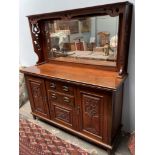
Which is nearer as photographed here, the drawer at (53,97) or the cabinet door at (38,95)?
Answer: the drawer at (53,97)

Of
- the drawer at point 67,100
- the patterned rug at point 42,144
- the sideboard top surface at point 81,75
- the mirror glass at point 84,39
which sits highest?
the mirror glass at point 84,39

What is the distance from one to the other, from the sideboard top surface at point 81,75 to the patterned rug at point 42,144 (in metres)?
0.83

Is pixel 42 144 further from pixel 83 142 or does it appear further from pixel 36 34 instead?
pixel 36 34

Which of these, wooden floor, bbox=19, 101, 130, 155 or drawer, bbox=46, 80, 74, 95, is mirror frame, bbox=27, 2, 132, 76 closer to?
drawer, bbox=46, 80, 74, 95

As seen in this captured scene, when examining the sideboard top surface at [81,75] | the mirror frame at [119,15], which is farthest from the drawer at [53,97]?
the mirror frame at [119,15]

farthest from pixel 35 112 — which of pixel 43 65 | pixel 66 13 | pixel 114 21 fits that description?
pixel 114 21

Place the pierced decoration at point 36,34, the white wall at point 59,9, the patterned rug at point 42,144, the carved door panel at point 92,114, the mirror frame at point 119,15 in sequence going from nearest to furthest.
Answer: the mirror frame at point 119,15 → the carved door panel at point 92,114 → the white wall at point 59,9 → the patterned rug at point 42,144 → the pierced decoration at point 36,34

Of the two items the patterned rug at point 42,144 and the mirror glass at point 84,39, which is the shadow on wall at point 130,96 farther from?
the patterned rug at point 42,144

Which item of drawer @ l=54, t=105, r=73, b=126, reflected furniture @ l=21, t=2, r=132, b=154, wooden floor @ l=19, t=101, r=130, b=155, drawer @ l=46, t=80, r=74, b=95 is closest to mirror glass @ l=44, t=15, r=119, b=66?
reflected furniture @ l=21, t=2, r=132, b=154

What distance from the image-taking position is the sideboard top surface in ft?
4.96

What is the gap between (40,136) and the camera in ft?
6.88

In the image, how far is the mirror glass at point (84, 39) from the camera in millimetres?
1736
